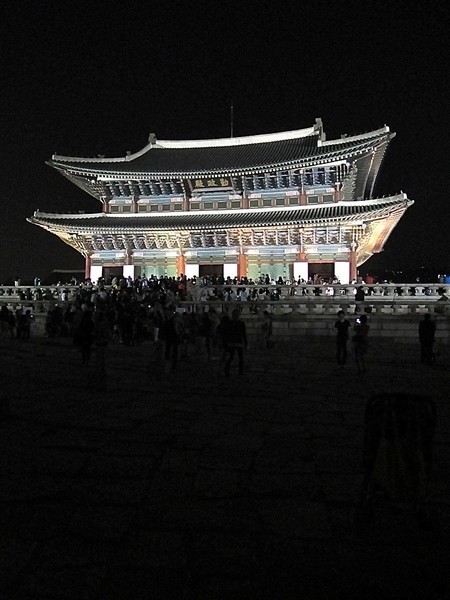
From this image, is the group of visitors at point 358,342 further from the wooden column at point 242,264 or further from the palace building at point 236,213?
the wooden column at point 242,264

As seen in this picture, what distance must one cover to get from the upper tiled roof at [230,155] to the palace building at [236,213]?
3.5 inches

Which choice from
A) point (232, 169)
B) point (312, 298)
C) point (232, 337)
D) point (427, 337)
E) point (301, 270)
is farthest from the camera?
point (232, 169)

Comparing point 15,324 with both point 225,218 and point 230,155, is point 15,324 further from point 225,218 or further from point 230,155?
point 230,155

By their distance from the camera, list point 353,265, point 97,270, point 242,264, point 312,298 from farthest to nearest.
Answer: point 97,270, point 242,264, point 353,265, point 312,298

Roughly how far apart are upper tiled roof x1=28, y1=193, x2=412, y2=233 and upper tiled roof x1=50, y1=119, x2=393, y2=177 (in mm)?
2830

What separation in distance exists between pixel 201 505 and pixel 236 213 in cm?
2893

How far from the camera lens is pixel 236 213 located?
31.9 meters

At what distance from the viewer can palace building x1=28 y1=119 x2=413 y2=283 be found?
2931 centimetres

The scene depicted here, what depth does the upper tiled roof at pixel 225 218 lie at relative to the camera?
2714 cm

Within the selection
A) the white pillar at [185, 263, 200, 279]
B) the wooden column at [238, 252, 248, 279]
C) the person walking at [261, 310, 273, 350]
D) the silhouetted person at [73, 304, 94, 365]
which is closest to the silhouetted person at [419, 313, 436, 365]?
the person walking at [261, 310, 273, 350]

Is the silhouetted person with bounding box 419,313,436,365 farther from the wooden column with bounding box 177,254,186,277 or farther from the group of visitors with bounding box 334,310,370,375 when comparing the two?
the wooden column with bounding box 177,254,186,277

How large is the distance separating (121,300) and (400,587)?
55.1 feet

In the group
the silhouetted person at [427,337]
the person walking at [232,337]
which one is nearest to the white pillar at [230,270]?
the silhouetted person at [427,337]

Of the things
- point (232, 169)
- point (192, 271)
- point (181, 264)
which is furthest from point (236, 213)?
point (181, 264)
